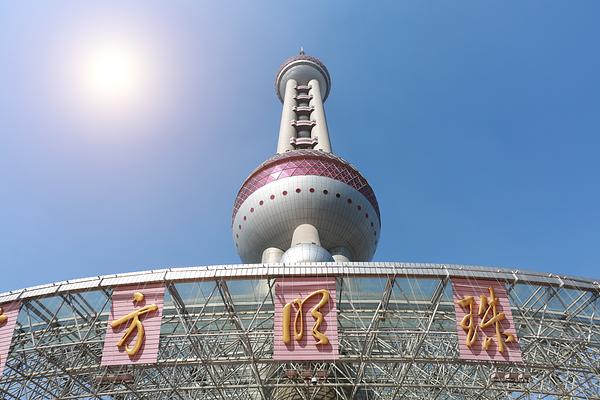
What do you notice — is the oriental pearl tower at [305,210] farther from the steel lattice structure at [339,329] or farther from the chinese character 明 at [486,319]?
the chinese character 明 at [486,319]

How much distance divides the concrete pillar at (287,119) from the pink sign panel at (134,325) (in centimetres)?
3635

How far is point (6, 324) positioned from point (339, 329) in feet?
40.5

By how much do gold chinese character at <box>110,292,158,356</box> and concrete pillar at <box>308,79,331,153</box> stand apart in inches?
1455

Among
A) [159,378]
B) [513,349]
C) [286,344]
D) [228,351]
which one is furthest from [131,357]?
[513,349]

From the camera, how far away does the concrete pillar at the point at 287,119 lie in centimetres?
5403

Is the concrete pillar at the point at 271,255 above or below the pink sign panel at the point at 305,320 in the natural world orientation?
above

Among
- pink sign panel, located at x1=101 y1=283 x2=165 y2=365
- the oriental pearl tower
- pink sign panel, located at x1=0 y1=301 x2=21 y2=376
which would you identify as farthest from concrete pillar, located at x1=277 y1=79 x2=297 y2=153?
pink sign panel, located at x1=101 y1=283 x2=165 y2=365

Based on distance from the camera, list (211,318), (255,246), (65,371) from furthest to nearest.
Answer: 1. (255,246)
2. (211,318)
3. (65,371)

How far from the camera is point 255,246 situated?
145ft

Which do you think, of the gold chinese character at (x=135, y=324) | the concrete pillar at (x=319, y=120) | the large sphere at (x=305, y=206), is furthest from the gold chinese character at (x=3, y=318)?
the concrete pillar at (x=319, y=120)

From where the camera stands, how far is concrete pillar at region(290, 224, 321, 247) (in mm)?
40750

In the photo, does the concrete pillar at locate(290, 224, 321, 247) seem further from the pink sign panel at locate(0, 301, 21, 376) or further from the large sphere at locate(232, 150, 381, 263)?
the pink sign panel at locate(0, 301, 21, 376)

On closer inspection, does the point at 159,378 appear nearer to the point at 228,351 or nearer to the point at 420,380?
the point at 228,351

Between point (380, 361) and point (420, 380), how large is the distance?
7.98m
